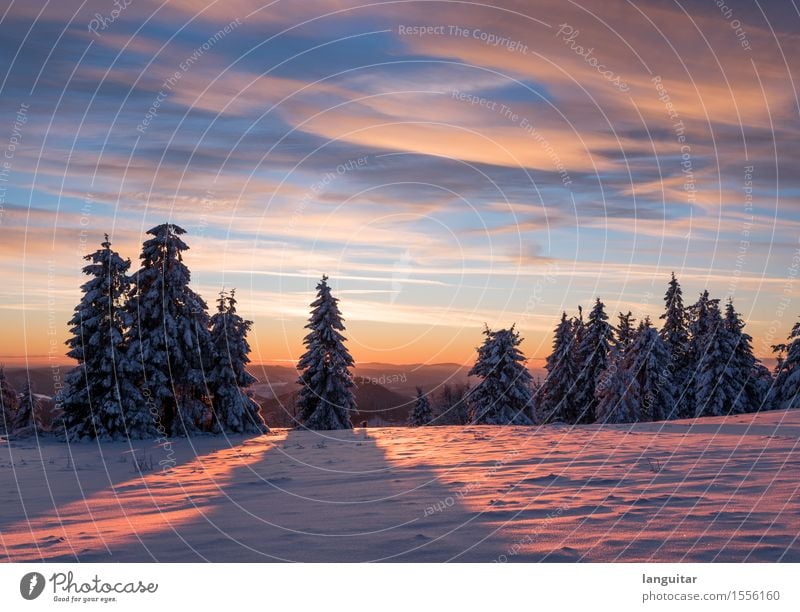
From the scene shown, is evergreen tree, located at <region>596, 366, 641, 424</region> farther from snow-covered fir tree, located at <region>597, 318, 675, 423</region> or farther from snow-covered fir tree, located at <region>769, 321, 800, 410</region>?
snow-covered fir tree, located at <region>769, 321, 800, 410</region>

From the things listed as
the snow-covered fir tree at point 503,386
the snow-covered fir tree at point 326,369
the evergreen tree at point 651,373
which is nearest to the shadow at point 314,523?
the snow-covered fir tree at point 326,369

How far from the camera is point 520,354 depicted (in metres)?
53.8

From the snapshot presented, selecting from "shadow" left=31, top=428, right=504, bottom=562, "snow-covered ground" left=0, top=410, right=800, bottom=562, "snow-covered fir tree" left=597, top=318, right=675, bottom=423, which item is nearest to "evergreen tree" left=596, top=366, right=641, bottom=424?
"snow-covered fir tree" left=597, top=318, right=675, bottom=423

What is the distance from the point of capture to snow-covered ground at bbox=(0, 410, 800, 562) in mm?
6676

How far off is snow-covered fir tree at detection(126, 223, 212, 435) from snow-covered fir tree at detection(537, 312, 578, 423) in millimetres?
39489

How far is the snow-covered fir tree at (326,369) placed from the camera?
46500mm

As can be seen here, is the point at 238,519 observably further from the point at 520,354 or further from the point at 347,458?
the point at 520,354

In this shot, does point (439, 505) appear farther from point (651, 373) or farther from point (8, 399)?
point (8, 399)

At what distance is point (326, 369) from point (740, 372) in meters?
36.7

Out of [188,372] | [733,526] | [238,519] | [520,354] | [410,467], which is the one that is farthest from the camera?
[520,354]

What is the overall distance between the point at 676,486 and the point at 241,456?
39.6ft

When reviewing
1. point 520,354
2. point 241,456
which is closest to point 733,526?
point 241,456
